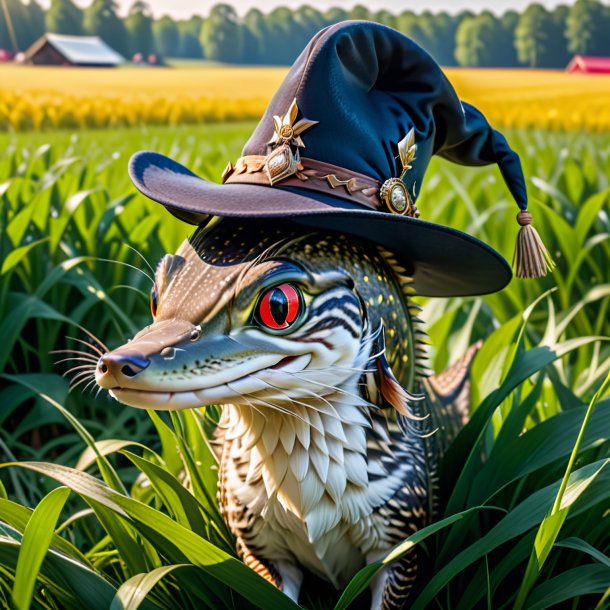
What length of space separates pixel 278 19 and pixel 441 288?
3.26 meters

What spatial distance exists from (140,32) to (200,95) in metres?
0.46

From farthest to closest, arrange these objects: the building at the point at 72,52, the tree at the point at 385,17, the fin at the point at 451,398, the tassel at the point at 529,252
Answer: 1. the building at the point at 72,52
2. the tree at the point at 385,17
3. the fin at the point at 451,398
4. the tassel at the point at 529,252

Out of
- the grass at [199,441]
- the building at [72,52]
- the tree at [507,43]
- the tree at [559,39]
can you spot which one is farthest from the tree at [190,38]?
the tree at [559,39]

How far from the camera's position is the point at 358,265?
1.17 metres

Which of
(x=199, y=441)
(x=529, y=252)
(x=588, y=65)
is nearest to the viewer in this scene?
(x=529, y=252)

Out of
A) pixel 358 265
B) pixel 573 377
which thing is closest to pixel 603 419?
pixel 358 265

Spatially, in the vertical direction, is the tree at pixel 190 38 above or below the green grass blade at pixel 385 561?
above

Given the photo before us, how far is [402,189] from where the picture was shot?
121cm

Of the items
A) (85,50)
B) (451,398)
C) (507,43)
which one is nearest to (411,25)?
(507,43)

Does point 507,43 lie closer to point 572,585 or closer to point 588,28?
point 588,28

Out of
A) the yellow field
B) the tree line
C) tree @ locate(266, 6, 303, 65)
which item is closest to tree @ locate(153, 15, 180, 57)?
the tree line

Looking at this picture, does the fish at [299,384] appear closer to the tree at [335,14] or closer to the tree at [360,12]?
the tree at [360,12]

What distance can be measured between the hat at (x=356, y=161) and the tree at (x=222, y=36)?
3509 mm

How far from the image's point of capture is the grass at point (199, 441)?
115 centimetres
